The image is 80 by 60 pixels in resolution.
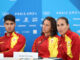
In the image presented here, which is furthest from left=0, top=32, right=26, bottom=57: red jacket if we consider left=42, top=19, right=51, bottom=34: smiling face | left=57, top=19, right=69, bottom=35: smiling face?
left=57, top=19, right=69, bottom=35: smiling face

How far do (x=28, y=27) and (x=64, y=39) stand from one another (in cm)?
139

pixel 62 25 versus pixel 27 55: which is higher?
pixel 62 25

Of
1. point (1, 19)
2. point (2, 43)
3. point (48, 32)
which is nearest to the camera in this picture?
point (48, 32)

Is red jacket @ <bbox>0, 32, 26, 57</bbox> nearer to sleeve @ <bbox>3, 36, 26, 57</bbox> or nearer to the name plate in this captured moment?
sleeve @ <bbox>3, 36, 26, 57</bbox>

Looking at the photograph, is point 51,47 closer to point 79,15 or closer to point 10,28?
point 10,28

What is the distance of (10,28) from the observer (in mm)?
3496

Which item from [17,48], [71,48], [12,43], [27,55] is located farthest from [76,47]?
[12,43]

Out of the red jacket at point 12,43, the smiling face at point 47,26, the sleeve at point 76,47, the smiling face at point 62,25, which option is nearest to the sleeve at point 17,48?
the red jacket at point 12,43

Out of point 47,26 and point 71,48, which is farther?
point 47,26

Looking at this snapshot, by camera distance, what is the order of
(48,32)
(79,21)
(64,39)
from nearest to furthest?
(64,39) → (48,32) → (79,21)

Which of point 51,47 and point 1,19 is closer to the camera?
point 51,47

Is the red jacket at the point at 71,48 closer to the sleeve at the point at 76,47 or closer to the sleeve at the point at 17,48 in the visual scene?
the sleeve at the point at 76,47

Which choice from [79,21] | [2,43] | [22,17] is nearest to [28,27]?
[22,17]

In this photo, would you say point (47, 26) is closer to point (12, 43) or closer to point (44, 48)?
point (44, 48)
